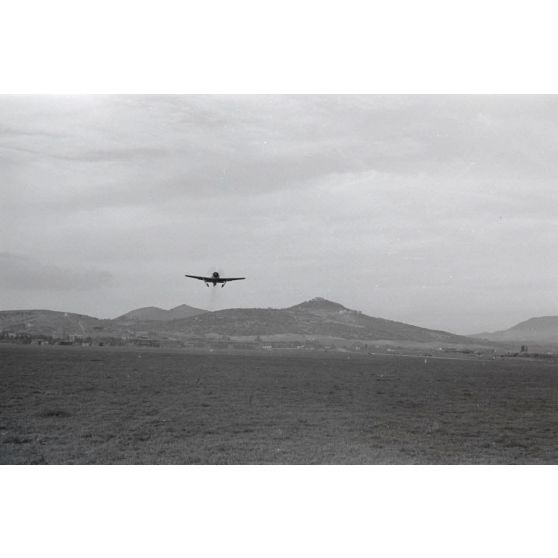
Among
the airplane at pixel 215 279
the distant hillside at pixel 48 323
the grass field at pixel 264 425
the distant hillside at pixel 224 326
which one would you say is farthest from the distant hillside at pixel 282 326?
the airplane at pixel 215 279

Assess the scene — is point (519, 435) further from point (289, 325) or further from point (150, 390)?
point (289, 325)

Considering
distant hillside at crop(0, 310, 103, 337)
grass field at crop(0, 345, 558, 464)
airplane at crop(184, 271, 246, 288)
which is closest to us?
grass field at crop(0, 345, 558, 464)

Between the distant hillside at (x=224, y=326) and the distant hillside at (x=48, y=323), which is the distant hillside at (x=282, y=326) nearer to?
the distant hillside at (x=224, y=326)

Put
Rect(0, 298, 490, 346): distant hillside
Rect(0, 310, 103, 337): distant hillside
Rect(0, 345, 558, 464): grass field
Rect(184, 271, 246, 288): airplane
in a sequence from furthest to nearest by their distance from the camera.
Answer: Rect(0, 298, 490, 346): distant hillside, Rect(0, 310, 103, 337): distant hillside, Rect(184, 271, 246, 288): airplane, Rect(0, 345, 558, 464): grass field

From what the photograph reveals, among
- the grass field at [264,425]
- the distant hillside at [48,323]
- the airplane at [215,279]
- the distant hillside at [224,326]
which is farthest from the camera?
the distant hillside at [224,326]

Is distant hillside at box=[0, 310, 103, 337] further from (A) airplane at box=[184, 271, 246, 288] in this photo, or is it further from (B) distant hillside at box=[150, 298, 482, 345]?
(A) airplane at box=[184, 271, 246, 288]

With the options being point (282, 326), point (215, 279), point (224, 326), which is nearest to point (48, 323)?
point (224, 326)

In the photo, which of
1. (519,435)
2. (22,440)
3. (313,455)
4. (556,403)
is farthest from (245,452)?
(556,403)

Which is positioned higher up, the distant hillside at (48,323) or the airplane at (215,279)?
the airplane at (215,279)

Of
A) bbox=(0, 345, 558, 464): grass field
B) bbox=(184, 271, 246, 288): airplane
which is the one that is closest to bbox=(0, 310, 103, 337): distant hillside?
bbox=(0, 345, 558, 464): grass field

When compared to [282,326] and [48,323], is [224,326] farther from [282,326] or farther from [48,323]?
[48,323]

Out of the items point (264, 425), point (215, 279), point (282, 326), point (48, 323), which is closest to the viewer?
point (264, 425)
